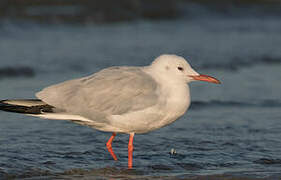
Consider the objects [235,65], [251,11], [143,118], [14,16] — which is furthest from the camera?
[251,11]

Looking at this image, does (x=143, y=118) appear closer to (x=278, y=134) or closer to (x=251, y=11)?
(x=278, y=134)

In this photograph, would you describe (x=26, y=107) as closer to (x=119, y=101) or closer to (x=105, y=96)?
(x=105, y=96)

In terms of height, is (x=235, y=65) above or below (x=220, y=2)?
below

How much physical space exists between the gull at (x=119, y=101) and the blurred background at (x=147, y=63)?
48 centimetres

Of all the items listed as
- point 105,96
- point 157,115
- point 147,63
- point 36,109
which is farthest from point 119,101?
point 147,63

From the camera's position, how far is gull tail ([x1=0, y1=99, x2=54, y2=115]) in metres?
5.68

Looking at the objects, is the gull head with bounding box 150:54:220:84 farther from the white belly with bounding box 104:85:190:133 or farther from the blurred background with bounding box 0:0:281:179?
the blurred background with bounding box 0:0:281:179

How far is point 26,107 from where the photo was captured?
5.71 metres

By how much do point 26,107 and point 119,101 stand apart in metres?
0.85

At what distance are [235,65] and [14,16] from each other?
5.14m

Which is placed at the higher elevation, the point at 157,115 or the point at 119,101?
the point at 119,101

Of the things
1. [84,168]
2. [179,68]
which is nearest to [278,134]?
[179,68]

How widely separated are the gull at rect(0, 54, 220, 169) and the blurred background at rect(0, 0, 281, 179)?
480 mm

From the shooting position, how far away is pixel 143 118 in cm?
572
